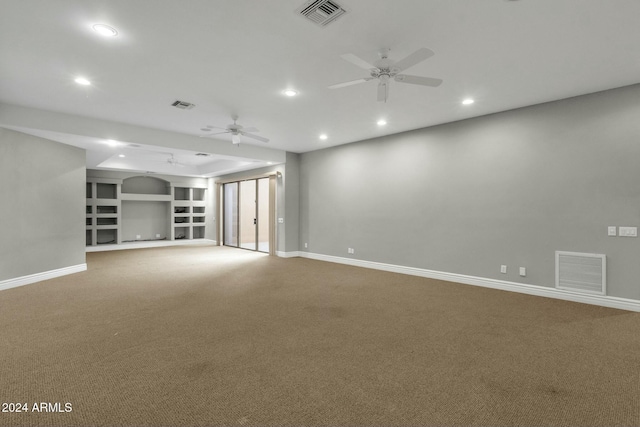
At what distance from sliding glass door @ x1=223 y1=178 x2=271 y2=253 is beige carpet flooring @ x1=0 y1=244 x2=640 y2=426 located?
4638 millimetres

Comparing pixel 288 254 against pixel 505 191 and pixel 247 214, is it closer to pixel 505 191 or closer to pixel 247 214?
pixel 247 214

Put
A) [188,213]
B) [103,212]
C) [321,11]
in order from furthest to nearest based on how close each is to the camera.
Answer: [188,213] < [103,212] < [321,11]

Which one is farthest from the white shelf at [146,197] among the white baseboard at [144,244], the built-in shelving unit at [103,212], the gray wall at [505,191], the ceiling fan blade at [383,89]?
the ceiling fan blade at [383,89]

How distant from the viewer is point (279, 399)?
201cm

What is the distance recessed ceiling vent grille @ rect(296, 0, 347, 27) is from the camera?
7.67ft

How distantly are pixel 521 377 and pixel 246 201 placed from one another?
892cm

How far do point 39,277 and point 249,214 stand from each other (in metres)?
5.47

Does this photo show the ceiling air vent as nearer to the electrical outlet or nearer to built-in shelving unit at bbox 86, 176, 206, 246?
the electrical outlet

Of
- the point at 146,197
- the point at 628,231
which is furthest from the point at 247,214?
the point at 628,231

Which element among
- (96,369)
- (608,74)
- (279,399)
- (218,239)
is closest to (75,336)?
(96,369)

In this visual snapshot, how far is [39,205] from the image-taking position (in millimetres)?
5359

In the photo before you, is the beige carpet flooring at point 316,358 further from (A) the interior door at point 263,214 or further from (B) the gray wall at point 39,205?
(A) the interior door at point 263,214

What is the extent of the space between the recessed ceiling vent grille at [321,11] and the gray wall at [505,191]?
3.69 meters

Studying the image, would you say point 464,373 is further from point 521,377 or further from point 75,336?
point 75,336
